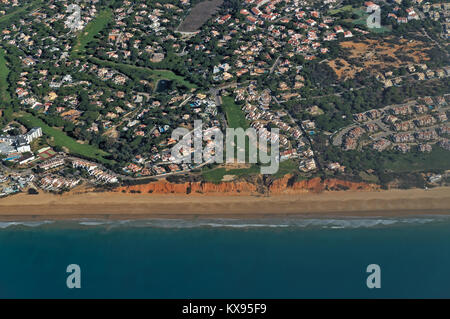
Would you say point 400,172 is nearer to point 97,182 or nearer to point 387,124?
point 387,124

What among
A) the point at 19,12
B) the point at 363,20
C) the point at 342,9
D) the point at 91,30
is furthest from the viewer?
the point at 19,12

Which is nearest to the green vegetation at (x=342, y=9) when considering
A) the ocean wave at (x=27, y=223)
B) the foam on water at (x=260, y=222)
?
the foam on water at (x=260, y=222)

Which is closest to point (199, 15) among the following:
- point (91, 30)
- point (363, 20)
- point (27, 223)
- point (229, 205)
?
point (91, 30)

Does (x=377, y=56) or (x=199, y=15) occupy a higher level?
(x=199, y=15)

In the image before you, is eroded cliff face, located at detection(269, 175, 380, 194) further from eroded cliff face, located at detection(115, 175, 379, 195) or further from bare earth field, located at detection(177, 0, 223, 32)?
bare earth field, located at detection(177, 0, 223, 32)

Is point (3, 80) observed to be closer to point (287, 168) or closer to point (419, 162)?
point (287, 168)

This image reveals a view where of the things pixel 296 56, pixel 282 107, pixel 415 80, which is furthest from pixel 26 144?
pixel 415 80

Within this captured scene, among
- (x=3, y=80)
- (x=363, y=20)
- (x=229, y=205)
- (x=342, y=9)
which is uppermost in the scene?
(x=342, y=9)
